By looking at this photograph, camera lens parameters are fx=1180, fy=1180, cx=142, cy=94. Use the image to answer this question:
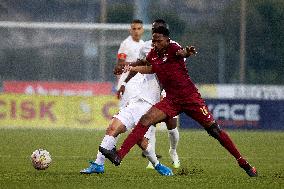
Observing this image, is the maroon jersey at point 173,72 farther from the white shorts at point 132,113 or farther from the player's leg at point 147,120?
the white shorts at point 132,113

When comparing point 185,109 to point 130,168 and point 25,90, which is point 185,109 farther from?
point 25,90

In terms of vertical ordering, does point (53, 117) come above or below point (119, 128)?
below

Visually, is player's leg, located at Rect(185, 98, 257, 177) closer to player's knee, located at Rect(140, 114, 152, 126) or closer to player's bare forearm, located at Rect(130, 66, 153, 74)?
player's knee, located at Rect(140, 114, 152, 126)

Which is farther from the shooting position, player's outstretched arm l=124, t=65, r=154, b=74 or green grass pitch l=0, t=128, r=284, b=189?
player's outstretched arm l=124, t=65, r=154, b=74

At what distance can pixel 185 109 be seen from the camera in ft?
53.6

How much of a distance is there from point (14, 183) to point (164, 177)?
2324mm

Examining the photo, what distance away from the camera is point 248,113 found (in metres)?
33.8

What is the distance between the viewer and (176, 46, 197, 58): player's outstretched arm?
15.4m

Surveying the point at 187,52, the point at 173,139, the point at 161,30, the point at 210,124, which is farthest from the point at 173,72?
the point at 173,139

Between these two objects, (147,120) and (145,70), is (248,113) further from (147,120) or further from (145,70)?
(147,120)

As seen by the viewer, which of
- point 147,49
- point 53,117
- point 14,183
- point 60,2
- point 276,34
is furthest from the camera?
point 276,34

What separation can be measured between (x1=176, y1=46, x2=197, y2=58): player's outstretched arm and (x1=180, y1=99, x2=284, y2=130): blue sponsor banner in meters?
17.6

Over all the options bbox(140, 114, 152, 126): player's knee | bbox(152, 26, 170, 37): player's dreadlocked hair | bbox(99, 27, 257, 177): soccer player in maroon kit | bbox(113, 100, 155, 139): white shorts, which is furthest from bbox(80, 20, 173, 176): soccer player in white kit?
bbox(152, 26, 170, 37): player's dreadlocked hair

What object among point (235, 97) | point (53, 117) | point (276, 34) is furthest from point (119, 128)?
point (276, 34)
